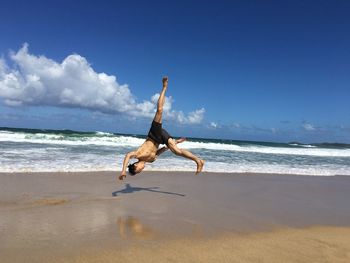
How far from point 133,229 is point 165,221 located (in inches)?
29.6

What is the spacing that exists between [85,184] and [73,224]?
12.8ft

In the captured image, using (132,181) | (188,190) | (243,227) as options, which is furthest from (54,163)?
(243,227)

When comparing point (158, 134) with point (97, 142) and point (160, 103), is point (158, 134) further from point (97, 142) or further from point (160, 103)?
point (97, 142)

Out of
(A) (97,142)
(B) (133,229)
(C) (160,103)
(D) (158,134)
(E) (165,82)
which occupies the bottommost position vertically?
(B) (133,229)

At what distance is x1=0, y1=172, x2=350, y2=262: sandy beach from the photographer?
425cm

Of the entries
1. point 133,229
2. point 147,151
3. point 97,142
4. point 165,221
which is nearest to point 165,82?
point 147,151

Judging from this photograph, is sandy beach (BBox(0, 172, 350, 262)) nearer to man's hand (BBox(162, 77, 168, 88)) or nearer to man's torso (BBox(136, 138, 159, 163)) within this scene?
man's torso (BBox(136, 138, 159, 163))

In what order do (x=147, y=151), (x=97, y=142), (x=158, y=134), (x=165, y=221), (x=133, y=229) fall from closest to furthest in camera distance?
(x=133, y=229) → (x=165, y=221) → (x=147, y=151) → (x=158, y=134) → (x=97, y=142)

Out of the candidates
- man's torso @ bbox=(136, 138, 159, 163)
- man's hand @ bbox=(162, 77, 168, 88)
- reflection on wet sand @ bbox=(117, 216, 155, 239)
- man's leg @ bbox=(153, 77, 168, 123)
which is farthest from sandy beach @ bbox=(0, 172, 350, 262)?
man's hand @ bbox=(162, 77, 168, 88)

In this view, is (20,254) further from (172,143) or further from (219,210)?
(172,143)

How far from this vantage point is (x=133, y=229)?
5246mm

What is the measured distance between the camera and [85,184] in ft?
30.0

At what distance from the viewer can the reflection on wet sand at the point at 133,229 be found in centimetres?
491

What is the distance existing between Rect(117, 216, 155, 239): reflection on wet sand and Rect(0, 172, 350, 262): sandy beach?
0.01 meters
